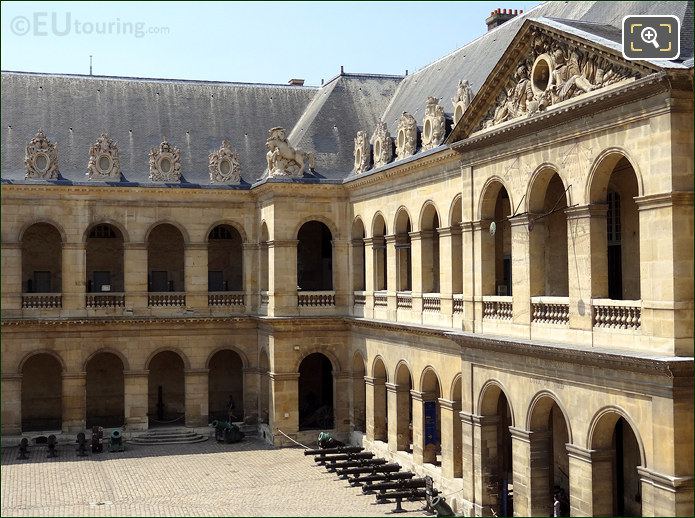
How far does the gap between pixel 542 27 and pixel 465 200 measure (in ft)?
21.0

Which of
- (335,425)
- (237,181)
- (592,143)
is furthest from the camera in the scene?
(237,181)

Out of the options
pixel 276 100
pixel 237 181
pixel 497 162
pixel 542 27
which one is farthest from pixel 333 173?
pixel 542 27

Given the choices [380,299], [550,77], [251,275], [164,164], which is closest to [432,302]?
[380,299]

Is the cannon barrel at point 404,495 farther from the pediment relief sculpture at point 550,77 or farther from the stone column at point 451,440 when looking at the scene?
the pediment relief sculpture at point 550,77

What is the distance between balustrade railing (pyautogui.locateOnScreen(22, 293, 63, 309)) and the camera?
1635 inches

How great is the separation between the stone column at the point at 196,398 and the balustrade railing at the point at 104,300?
4.10 m

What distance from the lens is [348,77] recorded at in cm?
4622

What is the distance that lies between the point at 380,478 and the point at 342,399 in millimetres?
8371

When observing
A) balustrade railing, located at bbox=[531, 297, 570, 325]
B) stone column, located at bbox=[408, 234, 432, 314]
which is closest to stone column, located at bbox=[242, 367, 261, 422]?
stone column, located at bbox=[408, 234, 432, 314]

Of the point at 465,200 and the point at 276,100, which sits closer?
the point at 465,200

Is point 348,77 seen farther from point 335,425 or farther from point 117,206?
point 335,425

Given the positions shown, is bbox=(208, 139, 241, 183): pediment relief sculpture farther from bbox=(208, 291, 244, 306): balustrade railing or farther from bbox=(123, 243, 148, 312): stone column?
bbox=(208, 291, 244, 306): balustrade railing

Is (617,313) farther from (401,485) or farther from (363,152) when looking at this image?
(363,152)

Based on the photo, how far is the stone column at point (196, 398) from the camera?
42.9 meters
